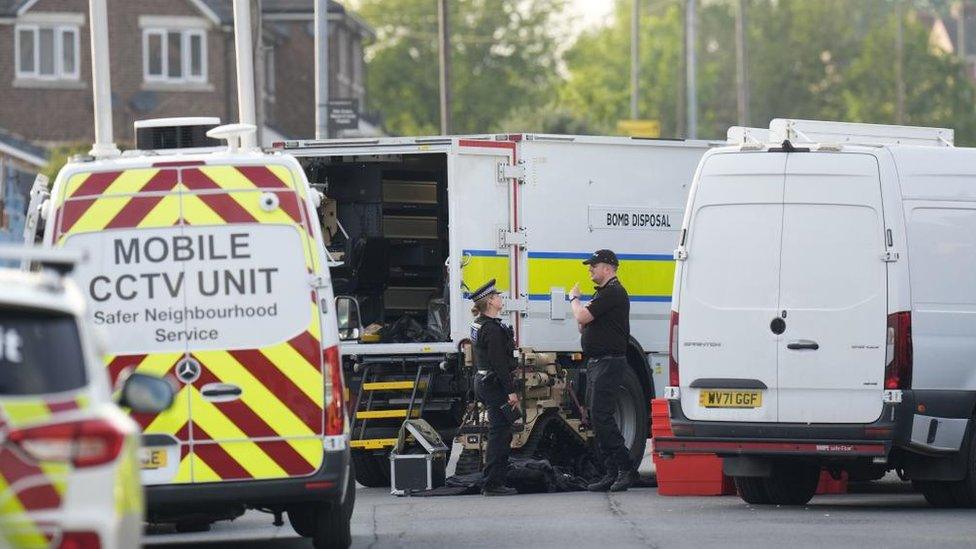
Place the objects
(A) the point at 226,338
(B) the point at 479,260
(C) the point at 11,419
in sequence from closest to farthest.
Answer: (C) the point at 11,419
(A) the point at 226,338
(B) the point at 479,260

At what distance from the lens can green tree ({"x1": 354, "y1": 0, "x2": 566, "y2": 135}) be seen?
90.2 meters

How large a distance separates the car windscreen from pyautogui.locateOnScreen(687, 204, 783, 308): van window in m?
7.51

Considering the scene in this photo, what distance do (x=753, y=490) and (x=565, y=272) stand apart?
10.2 ft

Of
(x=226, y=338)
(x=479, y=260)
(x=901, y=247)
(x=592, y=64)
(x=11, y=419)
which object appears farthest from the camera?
(x=592, y=64)

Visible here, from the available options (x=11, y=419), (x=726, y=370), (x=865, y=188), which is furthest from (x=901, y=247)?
(x=11, y=419)

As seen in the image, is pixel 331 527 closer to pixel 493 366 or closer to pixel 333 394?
pixel 333 394

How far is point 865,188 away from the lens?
1357 centimetres

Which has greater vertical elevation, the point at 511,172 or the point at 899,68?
the point at 899,68

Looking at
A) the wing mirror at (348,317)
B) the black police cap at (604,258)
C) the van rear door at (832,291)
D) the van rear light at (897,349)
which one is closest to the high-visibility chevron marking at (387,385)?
the wing mirror at (348,317)

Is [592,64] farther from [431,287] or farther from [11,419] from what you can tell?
[11,419]

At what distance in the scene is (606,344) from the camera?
1600 centimetres

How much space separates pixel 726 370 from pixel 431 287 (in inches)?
167

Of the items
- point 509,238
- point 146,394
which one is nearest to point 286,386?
point 146,394

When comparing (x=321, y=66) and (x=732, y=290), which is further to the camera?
(x=321, y=66)
